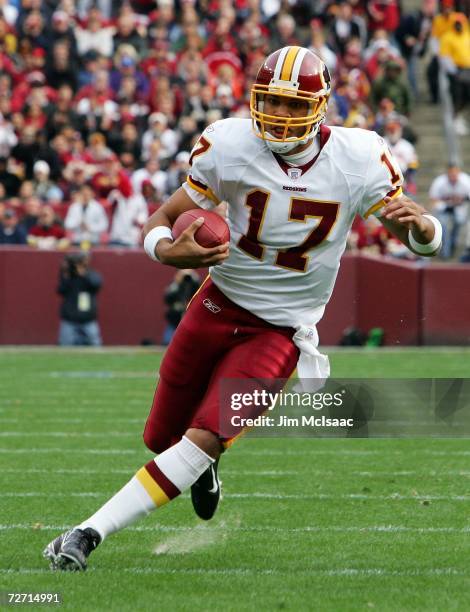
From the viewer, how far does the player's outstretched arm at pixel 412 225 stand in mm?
4613

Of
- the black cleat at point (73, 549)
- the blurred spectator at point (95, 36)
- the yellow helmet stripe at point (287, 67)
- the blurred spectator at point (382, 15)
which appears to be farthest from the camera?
the blurred spectator at point (382, 15)

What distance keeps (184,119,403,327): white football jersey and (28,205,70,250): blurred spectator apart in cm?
956

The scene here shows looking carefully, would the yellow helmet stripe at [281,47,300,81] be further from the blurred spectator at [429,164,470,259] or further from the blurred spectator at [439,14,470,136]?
the blurred spectator at [439,14,470,136]

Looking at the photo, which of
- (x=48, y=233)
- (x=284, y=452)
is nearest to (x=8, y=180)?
(x=48, y=233)

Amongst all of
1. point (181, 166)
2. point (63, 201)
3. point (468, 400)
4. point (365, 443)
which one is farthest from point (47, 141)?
point (468, 400)

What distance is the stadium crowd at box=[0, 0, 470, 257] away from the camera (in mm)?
14500

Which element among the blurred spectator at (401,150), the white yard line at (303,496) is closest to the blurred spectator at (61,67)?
the blurred spectator at (401,150)

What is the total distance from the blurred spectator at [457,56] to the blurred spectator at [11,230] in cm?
552

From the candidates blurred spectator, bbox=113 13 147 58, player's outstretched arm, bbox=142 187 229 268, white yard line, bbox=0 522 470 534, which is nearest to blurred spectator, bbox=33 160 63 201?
blurred spectator, bbox=113 13 147 58

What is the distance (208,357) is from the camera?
4844mm

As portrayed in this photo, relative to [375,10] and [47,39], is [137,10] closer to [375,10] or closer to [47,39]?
[47,39]

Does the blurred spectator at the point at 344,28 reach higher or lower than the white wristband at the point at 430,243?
lower

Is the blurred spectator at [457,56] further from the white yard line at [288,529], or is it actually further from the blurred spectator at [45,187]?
the white yard line at [288,529]

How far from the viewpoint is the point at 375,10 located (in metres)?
17.9
